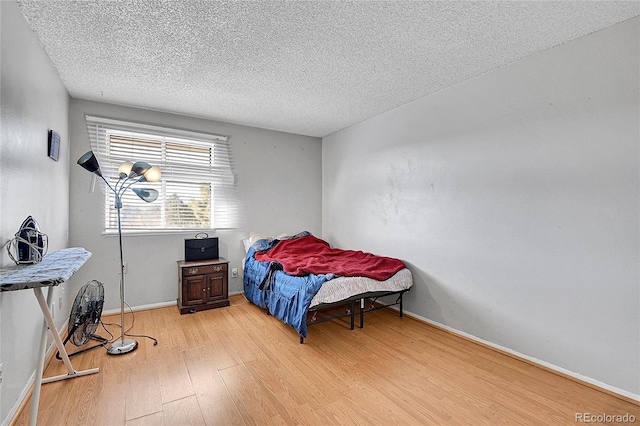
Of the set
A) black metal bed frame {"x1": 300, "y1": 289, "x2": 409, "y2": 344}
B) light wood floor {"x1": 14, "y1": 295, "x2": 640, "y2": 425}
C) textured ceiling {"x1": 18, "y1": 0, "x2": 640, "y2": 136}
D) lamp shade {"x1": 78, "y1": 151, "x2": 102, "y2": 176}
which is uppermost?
textured ceiling {"x1": 18, "y1": 0, "x2": 640, "y2": 136}

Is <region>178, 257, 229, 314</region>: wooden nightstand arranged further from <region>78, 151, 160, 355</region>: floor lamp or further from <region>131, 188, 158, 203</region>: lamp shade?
<region>131, 188, 158, 203</region>: lamp shade

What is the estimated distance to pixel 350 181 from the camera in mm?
4500

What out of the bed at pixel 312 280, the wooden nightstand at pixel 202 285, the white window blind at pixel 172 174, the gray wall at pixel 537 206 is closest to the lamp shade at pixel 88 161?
the white window blind at pixel 172 174

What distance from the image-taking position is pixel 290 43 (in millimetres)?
2277

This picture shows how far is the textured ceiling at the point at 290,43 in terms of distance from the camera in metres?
1.90

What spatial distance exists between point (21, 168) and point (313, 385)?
2434 mm

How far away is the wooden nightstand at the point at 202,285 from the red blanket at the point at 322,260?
1.74 ft

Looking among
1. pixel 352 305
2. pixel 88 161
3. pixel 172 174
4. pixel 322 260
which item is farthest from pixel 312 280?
pixel 172 174

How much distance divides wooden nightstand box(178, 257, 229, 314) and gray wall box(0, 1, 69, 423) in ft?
4.33

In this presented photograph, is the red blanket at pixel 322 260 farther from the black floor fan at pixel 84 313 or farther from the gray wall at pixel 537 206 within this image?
the black floor fan at pixel 84 313

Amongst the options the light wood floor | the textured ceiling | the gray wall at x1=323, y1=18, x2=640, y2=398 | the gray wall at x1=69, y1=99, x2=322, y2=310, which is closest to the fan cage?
the light wood floor

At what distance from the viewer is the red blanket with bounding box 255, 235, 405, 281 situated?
3.09 m

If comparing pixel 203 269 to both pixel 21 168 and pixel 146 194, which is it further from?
pixel 21 168

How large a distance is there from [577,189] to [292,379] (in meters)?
2.57
